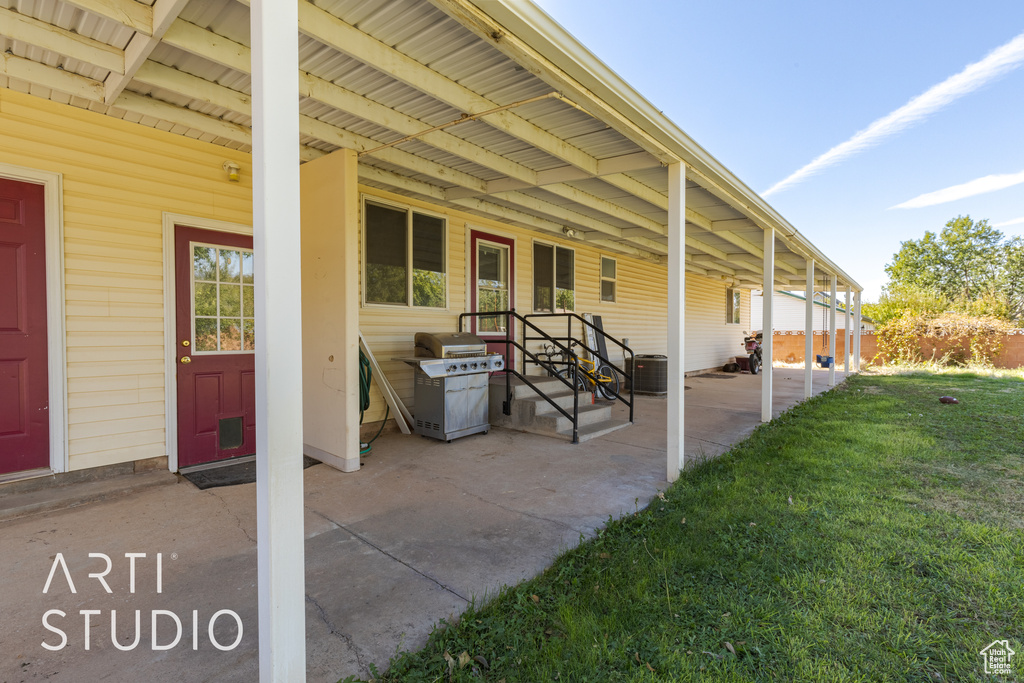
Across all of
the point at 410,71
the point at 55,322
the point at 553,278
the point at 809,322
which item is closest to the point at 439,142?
the point at 410,71

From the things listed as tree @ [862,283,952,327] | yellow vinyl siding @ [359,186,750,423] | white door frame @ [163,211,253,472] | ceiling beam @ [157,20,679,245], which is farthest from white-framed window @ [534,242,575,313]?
tree @ [862,283,952,327]

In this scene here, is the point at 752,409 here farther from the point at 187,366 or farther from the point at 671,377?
the point at 187,366

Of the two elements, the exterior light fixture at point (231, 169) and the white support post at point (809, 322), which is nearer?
the exterior light fixture at point (231, 169)

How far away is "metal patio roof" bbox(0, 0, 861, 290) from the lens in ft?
7.86

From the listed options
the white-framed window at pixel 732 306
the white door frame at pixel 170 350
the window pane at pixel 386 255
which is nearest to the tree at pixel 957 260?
the white-framed window at pixel 732 306

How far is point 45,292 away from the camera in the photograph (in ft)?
10.6

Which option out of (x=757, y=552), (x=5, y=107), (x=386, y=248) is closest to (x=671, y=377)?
(x=757, y=552)

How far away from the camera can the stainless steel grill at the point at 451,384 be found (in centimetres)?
479

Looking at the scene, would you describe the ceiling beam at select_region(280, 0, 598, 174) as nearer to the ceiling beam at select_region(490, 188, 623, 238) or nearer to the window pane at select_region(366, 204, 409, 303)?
the ceiling beam at select_region(490, 188, 623, 238)

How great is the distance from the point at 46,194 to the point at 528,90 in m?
3.51

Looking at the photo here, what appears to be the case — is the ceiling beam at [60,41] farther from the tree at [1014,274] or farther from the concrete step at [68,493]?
the tree at [1014,274]

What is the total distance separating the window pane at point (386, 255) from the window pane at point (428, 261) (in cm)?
18

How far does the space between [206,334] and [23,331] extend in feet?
3.65

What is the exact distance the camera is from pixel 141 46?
2.53 meters
